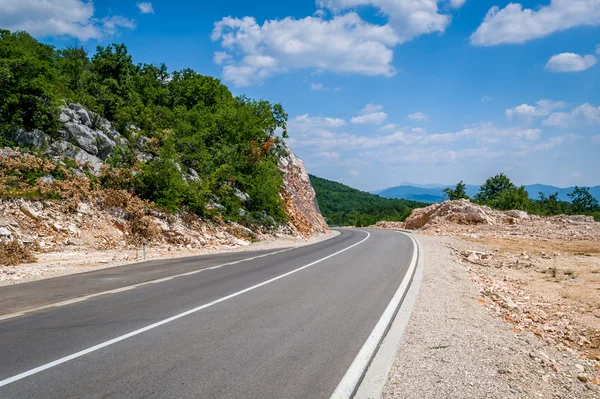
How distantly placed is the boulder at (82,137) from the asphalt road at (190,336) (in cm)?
1210

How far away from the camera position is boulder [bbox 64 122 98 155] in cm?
2044

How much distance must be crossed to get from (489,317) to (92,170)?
1897cm

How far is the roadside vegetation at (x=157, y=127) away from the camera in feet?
62.8

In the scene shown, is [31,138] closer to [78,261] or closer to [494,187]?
[78,261]

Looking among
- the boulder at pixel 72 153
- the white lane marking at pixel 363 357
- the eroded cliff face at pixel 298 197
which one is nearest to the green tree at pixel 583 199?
the eroded cliff face at pixel 298 197

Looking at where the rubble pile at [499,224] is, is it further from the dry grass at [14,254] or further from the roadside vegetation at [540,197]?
the dry grass at [14,254]

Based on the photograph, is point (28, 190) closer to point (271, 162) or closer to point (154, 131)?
point (154, 131)

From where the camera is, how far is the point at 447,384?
4.15m

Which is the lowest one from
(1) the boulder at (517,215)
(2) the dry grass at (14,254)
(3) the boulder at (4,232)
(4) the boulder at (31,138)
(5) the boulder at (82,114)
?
(2) the dry grass at (14,254)

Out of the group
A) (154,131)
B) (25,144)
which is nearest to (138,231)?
(25,144)

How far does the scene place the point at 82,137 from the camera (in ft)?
67.9

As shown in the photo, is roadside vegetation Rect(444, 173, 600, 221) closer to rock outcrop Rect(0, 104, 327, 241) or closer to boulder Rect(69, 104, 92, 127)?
rock outcrop Rect(0, 104, 327, 241)

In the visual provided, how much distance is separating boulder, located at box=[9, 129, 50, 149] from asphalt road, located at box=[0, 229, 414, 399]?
11.3 m

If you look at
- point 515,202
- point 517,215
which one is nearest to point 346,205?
point 515,202
